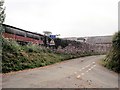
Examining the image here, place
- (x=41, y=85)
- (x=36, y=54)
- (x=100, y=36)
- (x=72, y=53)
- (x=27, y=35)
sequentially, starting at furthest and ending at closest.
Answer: (x=100, y=36), (x=72, y=53), (x=27, y=35), (x=36, y=54), (x=41, y=85)

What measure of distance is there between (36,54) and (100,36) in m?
68.1

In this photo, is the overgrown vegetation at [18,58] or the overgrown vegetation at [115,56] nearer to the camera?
the overgrown vegetation at [18,58]

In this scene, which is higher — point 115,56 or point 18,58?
point 18,58

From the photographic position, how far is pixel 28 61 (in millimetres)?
18953

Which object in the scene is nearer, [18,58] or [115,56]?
[18,58]

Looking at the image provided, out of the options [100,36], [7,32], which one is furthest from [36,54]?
[100,36]

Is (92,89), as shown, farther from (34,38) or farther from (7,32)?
(34,38)

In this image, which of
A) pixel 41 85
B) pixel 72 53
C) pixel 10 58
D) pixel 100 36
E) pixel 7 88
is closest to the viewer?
pixel 7 88

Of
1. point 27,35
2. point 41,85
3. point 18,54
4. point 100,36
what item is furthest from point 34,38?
point 100,36

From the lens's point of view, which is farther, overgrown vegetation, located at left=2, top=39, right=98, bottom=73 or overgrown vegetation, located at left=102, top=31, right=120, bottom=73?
overgrown vegetation, located at left=102, top=31, right=120, bottom=73

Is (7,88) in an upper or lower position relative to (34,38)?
lower

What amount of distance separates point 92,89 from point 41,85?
2.51 metres

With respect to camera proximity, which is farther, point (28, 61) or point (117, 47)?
point (117, 47)

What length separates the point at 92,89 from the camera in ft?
39.2
